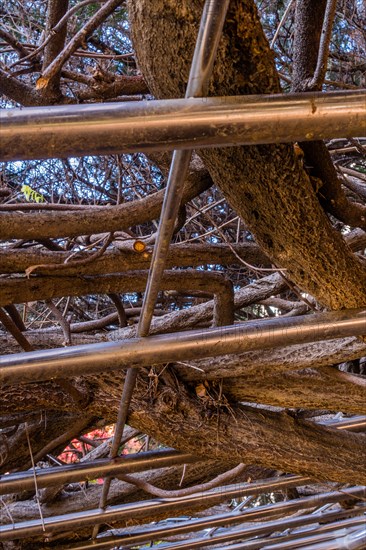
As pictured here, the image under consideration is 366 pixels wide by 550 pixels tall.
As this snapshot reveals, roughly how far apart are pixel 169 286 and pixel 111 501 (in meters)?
1.44

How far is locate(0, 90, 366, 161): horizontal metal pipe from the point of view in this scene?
Result: 0.85 m

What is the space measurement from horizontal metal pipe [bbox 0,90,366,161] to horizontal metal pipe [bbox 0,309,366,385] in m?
0.61

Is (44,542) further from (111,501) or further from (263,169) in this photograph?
(263,169)

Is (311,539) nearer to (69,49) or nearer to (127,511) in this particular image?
(127,511)

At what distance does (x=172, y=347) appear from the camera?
141 centimetres

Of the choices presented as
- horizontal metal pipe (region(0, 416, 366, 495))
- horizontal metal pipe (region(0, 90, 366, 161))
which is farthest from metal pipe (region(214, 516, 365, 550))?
horizontal metal pipe (region(0, 90, 366, 161))

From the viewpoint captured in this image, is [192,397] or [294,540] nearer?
[192,397]

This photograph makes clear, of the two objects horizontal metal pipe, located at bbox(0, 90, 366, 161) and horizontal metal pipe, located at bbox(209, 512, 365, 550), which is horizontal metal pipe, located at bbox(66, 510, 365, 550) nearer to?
horizontal metal pipe, located at bbox(209, 512, 365, 550)

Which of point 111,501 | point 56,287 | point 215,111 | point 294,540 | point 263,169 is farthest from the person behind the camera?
point 294,540

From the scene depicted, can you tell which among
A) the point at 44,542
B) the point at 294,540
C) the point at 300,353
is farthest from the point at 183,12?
the point at 294,540

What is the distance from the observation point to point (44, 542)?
2.67m

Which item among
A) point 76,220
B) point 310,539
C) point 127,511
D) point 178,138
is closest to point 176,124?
point 178,138

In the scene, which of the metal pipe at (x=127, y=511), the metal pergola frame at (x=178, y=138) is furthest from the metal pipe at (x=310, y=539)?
the metal pergola frame at (x=178, y=138)

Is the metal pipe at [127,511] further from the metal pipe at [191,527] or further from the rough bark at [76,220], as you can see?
the rough bark at [76,220]
